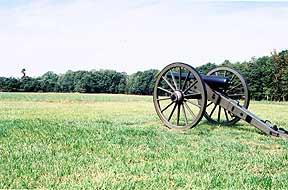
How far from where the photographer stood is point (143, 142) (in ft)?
23.2

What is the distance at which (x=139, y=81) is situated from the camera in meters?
85.4

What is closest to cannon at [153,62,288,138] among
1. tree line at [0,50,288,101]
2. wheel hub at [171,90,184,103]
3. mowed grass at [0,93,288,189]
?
wheel hub at [171,90,184,103]

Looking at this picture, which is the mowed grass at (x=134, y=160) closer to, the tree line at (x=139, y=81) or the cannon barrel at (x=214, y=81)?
the cannon barrel at (x=214, y=81)

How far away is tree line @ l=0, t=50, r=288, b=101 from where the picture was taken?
58131mm

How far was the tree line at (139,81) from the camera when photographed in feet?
191

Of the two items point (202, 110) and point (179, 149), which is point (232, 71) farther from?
point (179, 149)

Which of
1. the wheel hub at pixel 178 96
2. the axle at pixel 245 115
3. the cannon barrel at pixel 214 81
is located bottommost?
the axle at pixel 245 115

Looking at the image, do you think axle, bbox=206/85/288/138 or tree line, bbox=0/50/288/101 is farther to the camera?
tree line, bbox=0/50/288/101

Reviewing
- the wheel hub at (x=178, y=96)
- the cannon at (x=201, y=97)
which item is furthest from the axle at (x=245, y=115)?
the wheel hub at (x=178, y=96)

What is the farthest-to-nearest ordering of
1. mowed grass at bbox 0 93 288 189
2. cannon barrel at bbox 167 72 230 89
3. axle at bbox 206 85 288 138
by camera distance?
cannon barrel at bbox 167 72 230 89 < axle at bbox 206 85 288 138 < mowed grass at bbox 0 93 288 189

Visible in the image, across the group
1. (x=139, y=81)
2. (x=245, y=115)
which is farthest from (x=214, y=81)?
(x=139, y=81)

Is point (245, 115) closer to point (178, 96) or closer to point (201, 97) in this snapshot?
point (201, 97)

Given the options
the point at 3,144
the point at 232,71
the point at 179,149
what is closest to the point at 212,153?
the point at 179,149

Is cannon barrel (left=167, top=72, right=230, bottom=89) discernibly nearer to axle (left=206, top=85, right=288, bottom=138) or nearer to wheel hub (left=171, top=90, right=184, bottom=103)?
axle (left=206, top=85, right=288, bottom=138)
